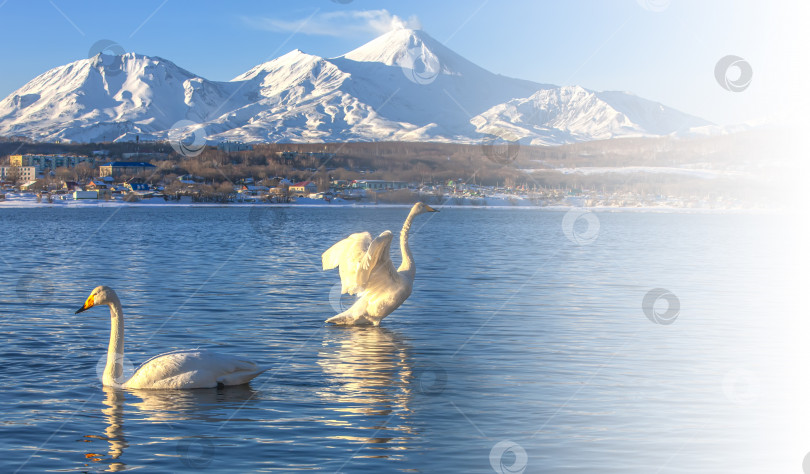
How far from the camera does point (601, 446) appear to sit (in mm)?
10438

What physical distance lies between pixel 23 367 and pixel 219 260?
23553 mm

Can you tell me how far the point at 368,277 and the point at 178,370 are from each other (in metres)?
5.56

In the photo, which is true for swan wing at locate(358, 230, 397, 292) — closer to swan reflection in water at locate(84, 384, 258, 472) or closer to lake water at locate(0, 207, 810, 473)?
lake water at locate(0, 207, 810, 473)

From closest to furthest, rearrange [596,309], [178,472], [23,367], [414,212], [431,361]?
[178,472]
[23,367]
[431,361]
[414,212]
[596,309]

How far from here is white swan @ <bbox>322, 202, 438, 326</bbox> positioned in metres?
17.3

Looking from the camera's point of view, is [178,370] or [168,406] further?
[178,370]

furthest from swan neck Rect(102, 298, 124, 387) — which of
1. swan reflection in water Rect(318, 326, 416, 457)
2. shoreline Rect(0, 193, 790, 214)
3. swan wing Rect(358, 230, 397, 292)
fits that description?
shoreline Rect(0, 193, 790, 214)

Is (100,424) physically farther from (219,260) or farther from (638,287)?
(219,260)

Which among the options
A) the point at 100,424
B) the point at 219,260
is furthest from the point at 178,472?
the point at 219,260

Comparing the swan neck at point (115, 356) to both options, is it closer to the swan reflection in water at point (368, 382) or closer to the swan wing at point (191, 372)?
the swan wing at point (191, 372)

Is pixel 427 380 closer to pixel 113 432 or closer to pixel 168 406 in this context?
pixel 168 406

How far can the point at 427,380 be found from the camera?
1386 centimetres

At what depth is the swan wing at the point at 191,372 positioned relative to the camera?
12.5m

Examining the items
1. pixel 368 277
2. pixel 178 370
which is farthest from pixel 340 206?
pixel 178 370
